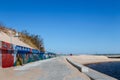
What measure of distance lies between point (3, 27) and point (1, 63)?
52.6m

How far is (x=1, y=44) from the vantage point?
38594 millimetres

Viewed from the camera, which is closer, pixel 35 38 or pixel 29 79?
pixel 29 79

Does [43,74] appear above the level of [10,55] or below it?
below

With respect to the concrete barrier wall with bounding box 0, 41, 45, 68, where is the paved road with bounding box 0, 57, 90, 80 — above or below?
below

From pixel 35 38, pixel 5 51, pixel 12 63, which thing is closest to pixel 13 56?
pixel 12 63

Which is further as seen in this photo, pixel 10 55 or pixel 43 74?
pixel 10 55

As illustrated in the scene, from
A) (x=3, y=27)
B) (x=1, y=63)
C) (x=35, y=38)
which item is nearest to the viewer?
(x=1, y=63)

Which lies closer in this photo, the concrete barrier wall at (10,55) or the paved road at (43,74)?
the paved road at (43,74)

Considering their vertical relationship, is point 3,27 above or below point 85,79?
above

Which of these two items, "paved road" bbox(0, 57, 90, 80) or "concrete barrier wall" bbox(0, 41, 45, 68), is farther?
"concrete barrier wall" bbox(0, 41, 45, 68)

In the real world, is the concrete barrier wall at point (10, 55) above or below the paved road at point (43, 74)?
above

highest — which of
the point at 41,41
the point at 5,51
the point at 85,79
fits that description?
the point at 41,41

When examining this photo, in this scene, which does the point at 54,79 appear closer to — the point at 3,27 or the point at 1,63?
the point at 1,63

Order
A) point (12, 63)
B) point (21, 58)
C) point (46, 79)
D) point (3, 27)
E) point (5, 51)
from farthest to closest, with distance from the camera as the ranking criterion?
point (3, 27) < point (21, 58) < point (12, 63) < point (5, 51) < point (46, 79)
